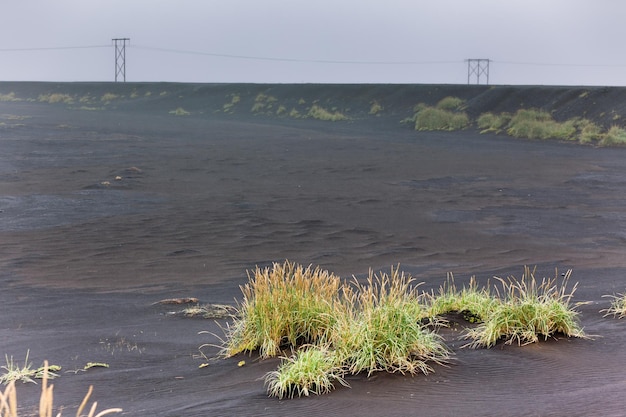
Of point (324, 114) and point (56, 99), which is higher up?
point (56, 99)

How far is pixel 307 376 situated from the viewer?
6031mm

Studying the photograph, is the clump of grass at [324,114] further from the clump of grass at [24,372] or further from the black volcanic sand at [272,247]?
the clump of grass at [24,372]

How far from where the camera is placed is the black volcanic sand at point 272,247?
610cm

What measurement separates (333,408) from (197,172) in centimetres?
1978

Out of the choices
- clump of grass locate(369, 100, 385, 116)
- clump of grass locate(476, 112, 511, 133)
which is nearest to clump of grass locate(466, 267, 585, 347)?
clump of grass locate(476, 112, 511, 133)

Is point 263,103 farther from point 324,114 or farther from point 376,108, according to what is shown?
point 376,108

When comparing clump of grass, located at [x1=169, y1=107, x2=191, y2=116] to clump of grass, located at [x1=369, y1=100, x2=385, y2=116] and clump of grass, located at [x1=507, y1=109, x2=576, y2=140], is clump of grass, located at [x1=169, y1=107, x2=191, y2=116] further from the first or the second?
clump of grass, located at [x1=507, y1=109, x2=576, y2=140]

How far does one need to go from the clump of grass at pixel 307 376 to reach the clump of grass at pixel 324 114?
172ft

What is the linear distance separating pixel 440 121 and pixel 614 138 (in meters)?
13.9

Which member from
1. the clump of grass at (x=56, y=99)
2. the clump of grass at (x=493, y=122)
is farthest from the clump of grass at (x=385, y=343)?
the clump of grass at (x=56, y=99)

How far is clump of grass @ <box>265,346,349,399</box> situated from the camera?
596 cm

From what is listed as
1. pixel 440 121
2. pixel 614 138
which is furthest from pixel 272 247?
pixel 440 121

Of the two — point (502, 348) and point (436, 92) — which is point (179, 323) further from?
point (436, 92)

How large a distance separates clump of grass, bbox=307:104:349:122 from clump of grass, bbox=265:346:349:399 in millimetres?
52299
